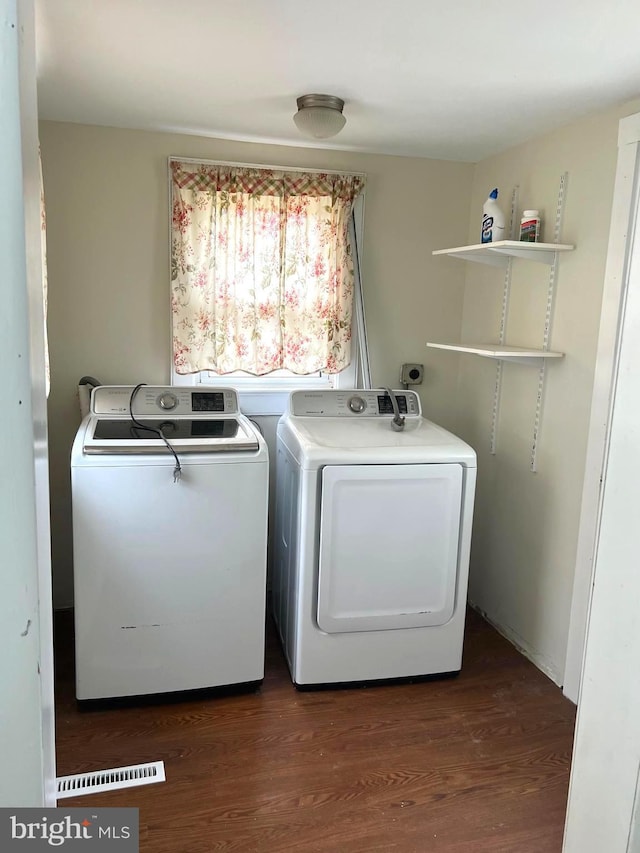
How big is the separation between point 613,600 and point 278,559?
194 centimetres

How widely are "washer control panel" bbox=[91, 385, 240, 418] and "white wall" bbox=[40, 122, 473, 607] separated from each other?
0.25m

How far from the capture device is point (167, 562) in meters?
2.28

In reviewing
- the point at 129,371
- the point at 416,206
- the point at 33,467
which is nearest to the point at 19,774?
the point at 33,467

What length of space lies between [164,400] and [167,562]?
74 centimetres

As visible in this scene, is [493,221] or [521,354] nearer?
[521,354]

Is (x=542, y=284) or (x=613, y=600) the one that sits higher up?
(x=542, y=284)

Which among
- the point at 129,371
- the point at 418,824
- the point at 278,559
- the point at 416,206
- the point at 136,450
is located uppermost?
the point at 416,206

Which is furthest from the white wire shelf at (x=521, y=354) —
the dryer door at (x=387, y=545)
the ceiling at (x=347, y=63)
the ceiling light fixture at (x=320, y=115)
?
the ceiling light fixture at (x=320, y=115)

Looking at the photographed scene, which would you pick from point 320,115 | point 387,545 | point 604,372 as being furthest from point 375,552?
point 320,115

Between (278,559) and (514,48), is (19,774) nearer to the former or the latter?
(514,48)

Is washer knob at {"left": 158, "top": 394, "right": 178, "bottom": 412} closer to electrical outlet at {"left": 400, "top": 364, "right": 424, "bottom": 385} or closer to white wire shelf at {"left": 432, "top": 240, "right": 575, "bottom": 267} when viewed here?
electrical outlet at {"left": 400, "top": 364, "right": 424, "bottom": 385}

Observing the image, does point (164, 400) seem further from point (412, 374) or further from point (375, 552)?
point (412, 374)

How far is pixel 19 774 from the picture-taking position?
560 mm

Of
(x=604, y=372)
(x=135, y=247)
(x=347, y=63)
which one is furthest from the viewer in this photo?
(x=135, y=247)
